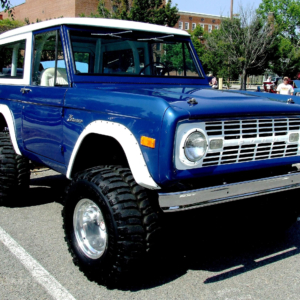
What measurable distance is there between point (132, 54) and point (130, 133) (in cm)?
171

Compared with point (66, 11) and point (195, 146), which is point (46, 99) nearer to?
point (195, 146)

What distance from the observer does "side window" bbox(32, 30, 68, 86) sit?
160 inches

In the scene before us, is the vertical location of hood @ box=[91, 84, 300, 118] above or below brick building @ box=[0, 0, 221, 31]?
below

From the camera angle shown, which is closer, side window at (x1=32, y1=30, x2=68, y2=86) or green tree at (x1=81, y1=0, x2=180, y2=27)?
side window at (x1=32, y1=30, x2=68, y2=86)

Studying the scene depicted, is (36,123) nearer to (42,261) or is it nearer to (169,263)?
(42,261)

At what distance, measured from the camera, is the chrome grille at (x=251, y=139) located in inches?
115

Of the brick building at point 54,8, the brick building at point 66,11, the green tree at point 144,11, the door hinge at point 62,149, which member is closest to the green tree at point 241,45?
the green tree at point 144,11

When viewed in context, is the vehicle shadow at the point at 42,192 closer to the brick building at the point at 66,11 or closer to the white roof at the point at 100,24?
the white roof at the point at 100,24

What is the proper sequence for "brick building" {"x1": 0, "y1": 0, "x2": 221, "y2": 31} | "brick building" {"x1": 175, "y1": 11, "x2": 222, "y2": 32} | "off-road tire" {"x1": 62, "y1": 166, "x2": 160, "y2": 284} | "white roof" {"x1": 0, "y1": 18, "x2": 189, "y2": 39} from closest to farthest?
"off-road tire" {"x1": 62, "y1": 166, "x2": 160, "y2": 284}
"white roof" {"x1": 0, "y1": 18, "x2": 189, "y2": 39}
"brick building" {"x1": 0, "y1": 0, "x2": 221, "y2": 31}
"brick building" {"x1": 175, "y1": 11, "x2": 222, "y2": 32}

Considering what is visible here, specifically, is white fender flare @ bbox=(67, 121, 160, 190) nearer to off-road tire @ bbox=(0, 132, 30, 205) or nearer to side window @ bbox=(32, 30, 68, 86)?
side window @ bbox=(32, 30, 68, 86)

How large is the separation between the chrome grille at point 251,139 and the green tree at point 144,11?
30642mm

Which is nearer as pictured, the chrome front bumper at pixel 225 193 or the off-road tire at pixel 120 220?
the chrome front bumper at pixel 225 193

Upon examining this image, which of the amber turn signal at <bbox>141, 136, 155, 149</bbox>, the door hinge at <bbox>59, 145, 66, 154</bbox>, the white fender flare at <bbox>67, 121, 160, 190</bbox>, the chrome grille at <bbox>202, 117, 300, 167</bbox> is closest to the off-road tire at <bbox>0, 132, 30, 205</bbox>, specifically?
the door hinge at <bbox>59, 145, 66, 154</bbox>

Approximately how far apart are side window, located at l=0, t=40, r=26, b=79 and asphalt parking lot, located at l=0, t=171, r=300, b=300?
1.82m
